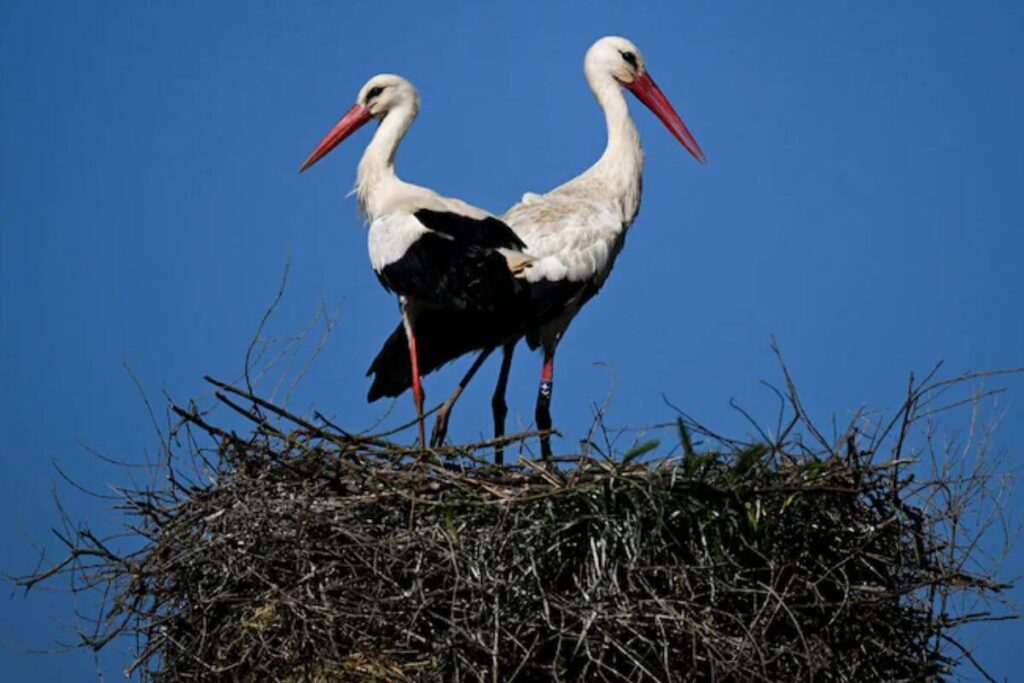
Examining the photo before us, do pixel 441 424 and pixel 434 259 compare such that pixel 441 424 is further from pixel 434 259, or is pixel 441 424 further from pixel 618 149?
pixel 618 149

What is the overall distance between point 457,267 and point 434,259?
10 centimetres

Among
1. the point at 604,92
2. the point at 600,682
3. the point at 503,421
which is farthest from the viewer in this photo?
the point at 604,92

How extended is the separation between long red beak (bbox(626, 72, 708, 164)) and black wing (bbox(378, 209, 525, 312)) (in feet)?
5.92

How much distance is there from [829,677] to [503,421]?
2865 millimetres

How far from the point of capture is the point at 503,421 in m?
8.35

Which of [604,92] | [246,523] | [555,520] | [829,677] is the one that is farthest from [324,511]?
[604,92]

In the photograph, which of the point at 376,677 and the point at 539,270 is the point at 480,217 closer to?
the point at 539,270

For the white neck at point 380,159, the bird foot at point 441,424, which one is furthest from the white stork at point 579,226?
the white neck at point 380,159

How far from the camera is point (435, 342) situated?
7.98 metres

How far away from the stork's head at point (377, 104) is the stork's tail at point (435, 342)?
1.12m

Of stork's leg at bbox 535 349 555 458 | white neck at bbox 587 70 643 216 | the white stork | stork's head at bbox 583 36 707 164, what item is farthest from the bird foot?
stork's head at bbox 583 36 707 164

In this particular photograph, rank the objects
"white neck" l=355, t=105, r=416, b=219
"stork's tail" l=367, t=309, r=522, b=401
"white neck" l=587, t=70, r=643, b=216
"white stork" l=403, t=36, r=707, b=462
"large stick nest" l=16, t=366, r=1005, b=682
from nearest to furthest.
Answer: "large stick nest" l=16, t=366, r=1005, b=682
"stork's tail" l=367, t=309, r=522, b=401
"white stork" l=403, t=36, r=707, b=462
"white neck" l=355, t=105, r=416, b=219
"white neck" l=587, t=70, r=643, b=216

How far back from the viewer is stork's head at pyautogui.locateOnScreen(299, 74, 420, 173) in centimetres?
867

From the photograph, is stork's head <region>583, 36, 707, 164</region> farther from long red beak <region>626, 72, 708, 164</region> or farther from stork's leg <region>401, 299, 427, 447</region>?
stork's leg <region>401, 299, 427, 447</region>
